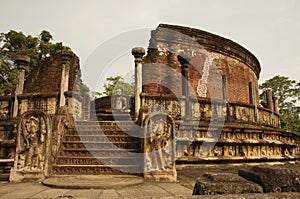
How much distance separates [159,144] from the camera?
4328mm

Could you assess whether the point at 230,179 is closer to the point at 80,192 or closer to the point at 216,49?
the point at 80,192

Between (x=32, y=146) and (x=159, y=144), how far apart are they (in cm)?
260

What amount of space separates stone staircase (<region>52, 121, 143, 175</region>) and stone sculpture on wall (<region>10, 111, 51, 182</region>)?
39 centimetres

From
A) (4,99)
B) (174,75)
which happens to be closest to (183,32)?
(174,75)

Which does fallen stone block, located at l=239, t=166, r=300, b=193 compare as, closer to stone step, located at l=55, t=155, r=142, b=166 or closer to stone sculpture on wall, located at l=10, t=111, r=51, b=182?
stone step, located at l=55, t=155, r=142, b=166

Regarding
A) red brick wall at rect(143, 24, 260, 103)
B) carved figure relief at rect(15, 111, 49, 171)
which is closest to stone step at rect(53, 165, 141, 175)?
carved figure relief at rect(15, 111, 49, 171)

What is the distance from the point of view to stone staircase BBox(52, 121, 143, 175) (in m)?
4.64

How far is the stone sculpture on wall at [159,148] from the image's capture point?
13.8ft

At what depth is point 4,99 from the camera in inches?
309

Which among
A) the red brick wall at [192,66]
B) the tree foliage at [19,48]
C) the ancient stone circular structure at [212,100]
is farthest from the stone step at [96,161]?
the tree foliage at [19,48]

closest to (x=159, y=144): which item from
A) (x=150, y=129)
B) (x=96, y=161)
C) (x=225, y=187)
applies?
(x=150, y=129)

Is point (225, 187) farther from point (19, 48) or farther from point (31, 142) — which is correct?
point (19, 48)

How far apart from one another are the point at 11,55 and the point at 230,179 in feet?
85.7

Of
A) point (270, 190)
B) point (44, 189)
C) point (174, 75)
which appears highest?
point (174, 75)
